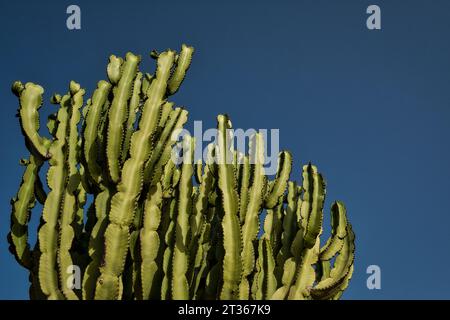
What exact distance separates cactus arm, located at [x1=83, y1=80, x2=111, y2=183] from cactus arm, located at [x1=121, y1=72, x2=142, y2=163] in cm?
22

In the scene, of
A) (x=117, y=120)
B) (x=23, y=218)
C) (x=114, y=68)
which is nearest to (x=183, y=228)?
(x=117, y=120)

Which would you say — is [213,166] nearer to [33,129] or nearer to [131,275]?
[131,275]

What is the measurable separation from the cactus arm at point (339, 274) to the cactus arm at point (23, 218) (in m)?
2.36

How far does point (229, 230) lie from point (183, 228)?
0.44m

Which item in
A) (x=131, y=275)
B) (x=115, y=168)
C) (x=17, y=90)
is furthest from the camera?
(x=17, y=90)

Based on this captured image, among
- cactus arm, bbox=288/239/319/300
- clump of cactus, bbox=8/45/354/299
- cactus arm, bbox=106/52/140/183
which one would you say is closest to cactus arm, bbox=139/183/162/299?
clump of cactus, bbox=8/45/354/299

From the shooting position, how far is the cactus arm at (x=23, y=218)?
444 cm

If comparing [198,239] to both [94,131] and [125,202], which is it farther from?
[94,131]

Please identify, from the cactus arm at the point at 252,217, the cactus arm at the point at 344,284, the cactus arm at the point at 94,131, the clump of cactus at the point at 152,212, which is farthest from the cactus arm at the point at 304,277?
the cactus arm at the point at 94,131
